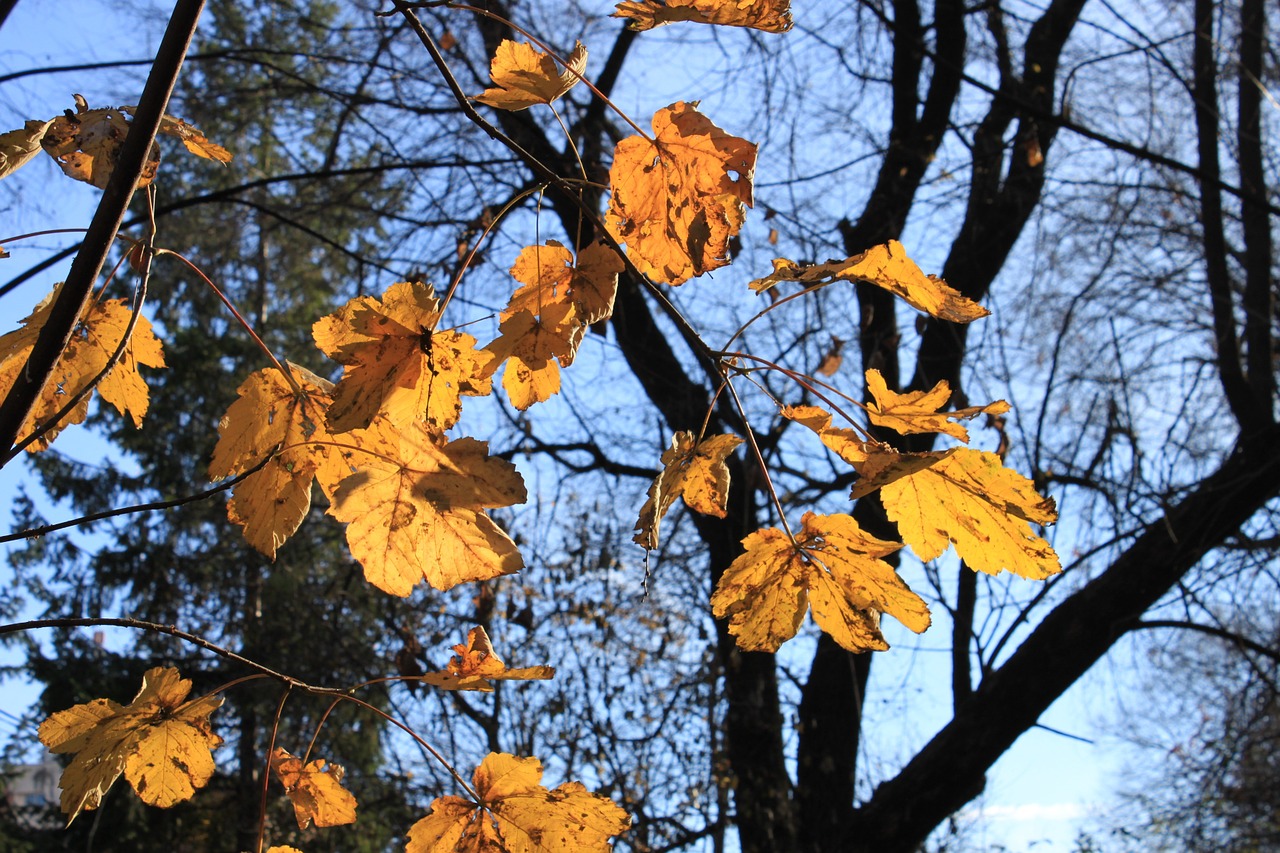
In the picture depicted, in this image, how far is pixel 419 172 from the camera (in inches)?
141

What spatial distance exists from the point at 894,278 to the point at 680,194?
16 centimetres

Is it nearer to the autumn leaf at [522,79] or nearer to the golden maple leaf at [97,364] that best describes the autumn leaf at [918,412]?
the autumn leaf at [522,79]

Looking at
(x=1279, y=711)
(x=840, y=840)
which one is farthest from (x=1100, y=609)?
(x=1279, y=711)

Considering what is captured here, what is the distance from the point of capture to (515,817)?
73 cm

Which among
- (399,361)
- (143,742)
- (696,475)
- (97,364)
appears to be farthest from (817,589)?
(97,364)

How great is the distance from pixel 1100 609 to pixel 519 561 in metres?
2.87

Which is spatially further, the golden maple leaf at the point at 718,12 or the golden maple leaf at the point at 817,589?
the golden maple leaf at the point at 817,589

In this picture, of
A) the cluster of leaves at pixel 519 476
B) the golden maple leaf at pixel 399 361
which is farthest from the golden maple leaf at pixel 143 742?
the golden maple leaf at pixel 399 361

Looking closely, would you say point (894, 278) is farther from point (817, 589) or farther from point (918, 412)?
point (817, 589)

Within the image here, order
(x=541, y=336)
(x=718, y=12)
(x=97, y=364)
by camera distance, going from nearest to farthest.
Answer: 1. (x=718, y=12)
2. (x=541, y=336)
3. (x=97, y=364)

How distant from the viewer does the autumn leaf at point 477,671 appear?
2.23 ft

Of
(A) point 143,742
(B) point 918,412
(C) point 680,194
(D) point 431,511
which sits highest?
(C) point 680,194

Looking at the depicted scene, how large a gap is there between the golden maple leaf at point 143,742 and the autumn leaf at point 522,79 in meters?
0.47

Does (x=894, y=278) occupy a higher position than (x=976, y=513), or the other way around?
(x=894, y=278)
